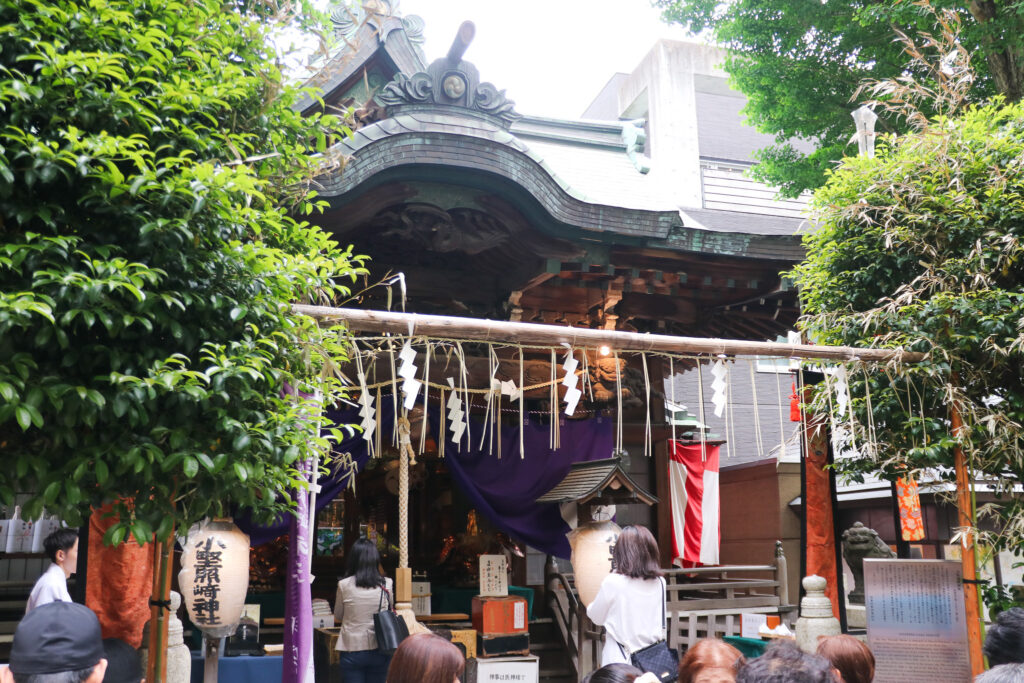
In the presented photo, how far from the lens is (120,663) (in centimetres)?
501

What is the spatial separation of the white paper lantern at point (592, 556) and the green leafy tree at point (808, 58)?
5663 millimetres

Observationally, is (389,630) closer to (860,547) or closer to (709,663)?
(709,663)

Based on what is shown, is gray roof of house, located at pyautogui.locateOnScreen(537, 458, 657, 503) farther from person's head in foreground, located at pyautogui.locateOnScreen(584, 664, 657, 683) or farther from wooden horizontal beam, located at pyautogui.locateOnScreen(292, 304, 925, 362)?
person's head in foreground, located at pyautogui.locateOnScreen(584, 664, 657, 683)

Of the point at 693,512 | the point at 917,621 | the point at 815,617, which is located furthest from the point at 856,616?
the point at 917,621

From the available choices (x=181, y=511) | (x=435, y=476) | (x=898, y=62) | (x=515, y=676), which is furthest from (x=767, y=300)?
(x=181, y=511)

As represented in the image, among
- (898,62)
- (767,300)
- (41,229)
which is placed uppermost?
(898,62)

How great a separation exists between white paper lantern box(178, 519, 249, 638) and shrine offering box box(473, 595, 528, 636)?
3581mm

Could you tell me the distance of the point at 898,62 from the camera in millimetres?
10281

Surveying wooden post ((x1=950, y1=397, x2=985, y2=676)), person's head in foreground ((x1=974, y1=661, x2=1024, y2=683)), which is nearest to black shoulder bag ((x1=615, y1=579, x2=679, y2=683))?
person's head in foreground ((x1=974, y1=661, x2=1024, y2=683))

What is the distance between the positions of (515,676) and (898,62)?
894cm

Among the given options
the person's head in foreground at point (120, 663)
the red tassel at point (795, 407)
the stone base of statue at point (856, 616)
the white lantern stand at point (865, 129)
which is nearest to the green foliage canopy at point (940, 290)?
the white lantern stand at point (865, 129)

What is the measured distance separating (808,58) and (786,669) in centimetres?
998

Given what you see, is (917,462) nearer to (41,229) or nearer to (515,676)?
(515,676)

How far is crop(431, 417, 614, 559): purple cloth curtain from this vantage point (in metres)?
9.66
